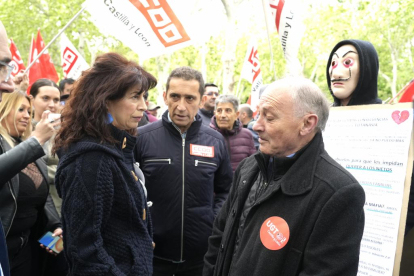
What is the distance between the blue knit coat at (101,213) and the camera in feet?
6.86

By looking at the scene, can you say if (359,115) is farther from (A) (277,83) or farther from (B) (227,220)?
(B) (227,220)

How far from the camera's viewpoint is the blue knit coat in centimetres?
209

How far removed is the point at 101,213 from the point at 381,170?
1.73 metres

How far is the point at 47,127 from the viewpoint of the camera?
9.14 feet

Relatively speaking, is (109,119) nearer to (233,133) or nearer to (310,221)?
(310,221)

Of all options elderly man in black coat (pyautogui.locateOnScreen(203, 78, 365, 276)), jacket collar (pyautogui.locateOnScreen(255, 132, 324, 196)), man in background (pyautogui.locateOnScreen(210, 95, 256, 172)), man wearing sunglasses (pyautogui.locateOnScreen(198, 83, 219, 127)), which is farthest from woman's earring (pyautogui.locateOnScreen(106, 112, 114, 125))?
A: man wearing sunglasses (pyautogui.locateOnScreen(198, 83, 219, 127))

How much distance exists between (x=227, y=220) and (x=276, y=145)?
0.61 metres

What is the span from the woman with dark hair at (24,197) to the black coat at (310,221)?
1.49m

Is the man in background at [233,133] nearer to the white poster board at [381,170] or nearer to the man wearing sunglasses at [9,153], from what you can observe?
the white poster board at [381,170]

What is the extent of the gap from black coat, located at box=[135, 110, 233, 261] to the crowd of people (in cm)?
1

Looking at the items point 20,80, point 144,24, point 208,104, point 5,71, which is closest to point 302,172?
point 5,71

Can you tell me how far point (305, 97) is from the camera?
223 cm

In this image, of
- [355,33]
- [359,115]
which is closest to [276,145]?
[359,115]

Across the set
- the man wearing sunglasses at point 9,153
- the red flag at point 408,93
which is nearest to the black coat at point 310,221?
the man wearing sunglasses at point 9,153
